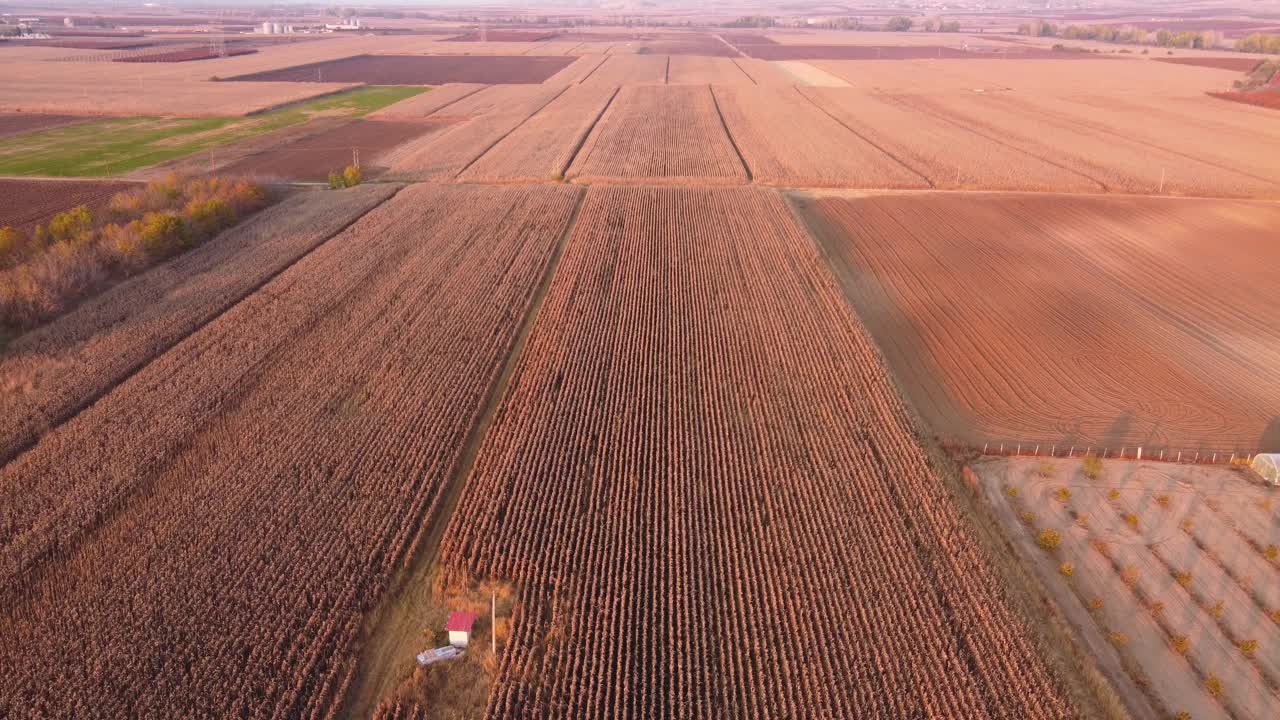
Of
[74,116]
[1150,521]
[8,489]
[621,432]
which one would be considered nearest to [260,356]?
[8,489]

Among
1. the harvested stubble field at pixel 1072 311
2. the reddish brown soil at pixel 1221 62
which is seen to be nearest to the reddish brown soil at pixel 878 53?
the reddish brown soil at pixel 1221 62

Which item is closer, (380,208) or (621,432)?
(621,432)

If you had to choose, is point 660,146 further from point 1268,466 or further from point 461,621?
point 461,621

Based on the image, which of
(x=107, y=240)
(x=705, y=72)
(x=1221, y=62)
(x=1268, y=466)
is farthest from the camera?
(x=1221, y=62)

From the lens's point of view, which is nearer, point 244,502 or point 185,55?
point 244,502

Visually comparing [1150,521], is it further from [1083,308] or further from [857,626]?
[1083,308]

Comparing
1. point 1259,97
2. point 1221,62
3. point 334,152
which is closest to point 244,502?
point 334,152

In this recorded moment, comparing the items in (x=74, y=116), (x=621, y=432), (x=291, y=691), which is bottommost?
(x=291, y=691)
